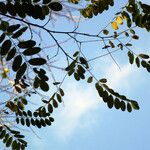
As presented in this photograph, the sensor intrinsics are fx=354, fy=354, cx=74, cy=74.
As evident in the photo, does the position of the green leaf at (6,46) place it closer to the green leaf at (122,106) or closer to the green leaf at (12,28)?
the green leaf at (12,28)

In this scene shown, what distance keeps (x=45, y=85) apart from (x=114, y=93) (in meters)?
0.79

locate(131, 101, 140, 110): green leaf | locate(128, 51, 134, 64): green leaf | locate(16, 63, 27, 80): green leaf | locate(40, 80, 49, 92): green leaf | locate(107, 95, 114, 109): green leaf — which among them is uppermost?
locate(128, 51, 134, 64): green leaf

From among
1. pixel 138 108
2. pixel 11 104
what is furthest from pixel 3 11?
pixel 11 104

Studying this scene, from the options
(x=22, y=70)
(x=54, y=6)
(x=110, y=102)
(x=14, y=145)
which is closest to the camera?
(x=22, y=70)

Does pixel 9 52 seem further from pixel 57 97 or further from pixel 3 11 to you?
pixel 57 97

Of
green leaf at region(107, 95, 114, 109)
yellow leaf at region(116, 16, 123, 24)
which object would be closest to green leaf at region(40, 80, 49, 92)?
green leaf at region(107, 95, 114, 109)

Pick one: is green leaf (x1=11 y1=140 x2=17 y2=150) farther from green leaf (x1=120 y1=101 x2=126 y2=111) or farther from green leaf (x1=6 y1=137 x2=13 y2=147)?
green leaf (x1=120 y1=101 x2=126 y2=111)

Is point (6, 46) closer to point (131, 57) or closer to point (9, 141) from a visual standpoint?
point (131, 57)

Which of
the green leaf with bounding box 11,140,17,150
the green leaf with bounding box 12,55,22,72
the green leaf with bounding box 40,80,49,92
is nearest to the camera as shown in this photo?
the green leaf with bounding box 12,55,22,72

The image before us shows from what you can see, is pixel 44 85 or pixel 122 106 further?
pixel 122 106

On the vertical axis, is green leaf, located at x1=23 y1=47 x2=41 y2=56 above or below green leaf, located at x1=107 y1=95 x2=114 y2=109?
below

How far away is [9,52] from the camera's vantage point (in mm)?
1941

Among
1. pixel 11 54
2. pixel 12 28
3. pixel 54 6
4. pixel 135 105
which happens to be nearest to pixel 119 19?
pixel 135 105

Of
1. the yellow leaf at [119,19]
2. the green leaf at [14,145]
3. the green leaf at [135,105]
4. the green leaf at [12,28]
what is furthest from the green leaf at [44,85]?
the yellow leaf at [119,19]
